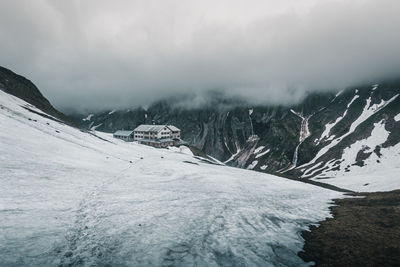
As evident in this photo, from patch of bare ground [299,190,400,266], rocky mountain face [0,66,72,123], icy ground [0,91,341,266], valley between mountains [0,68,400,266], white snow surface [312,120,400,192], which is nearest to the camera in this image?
icy ground [0,91,341,266]

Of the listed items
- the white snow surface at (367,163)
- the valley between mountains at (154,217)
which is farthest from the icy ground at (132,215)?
the white snow surface at (367,163)

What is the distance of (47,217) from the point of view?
21.2 metres

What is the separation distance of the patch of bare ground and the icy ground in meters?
1.39

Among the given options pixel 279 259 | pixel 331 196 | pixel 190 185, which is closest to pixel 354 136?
pixel 331 196

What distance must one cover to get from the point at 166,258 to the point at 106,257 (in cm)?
392

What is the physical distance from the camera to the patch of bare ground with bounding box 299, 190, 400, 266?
17672 mm

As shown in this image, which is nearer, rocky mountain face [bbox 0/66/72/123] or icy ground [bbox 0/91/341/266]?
icy ground [bbox 0/91/341/266]

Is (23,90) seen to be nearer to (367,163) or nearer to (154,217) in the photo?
(154,217)

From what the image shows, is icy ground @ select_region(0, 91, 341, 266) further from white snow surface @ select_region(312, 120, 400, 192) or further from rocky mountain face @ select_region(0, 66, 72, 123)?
white snow surface @ select_region(312, 120, 400, 192)

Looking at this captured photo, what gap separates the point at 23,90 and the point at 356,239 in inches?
4852

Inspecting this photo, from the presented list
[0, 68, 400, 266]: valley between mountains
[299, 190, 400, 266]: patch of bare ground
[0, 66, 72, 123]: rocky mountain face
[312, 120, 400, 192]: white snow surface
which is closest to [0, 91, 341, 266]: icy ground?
[0, 68, 400, 266]: valley between mountains

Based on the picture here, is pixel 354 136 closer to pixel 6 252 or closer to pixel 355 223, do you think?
pixel 355 223

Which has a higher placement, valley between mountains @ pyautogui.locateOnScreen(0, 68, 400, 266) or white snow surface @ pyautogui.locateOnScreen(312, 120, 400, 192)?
white snow surface @ pyautogui.locateOnScreen(312, 120, 400, 192)

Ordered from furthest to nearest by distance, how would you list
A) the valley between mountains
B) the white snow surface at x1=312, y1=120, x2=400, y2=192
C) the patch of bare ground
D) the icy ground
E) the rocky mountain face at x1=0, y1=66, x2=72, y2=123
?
the white snow surface at x1=312, y1=120, x2=400, y2=192, the rocky mountain face at x1=0, y1=66, x2=72, y2=123, the patch of bare ground, the valley between mountains, the icy ground
